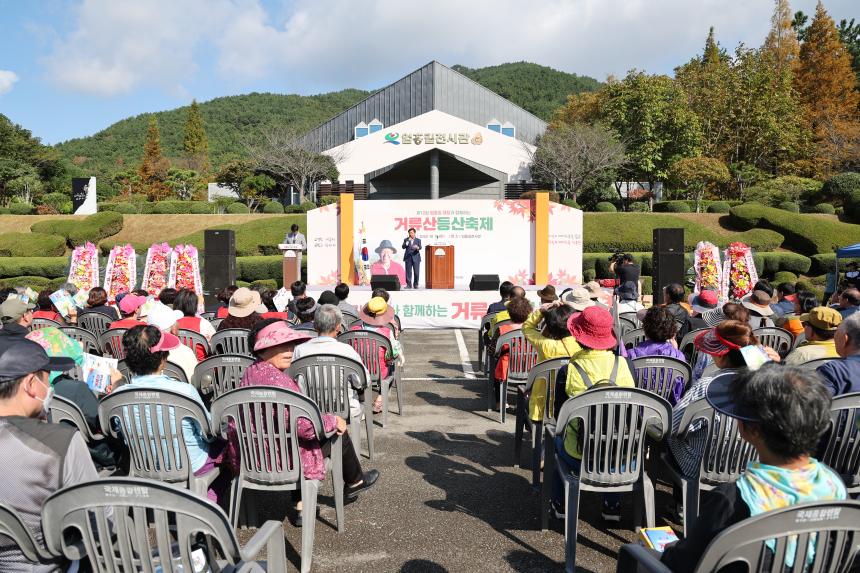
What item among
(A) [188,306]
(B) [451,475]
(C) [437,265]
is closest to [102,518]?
(B) [451,475]

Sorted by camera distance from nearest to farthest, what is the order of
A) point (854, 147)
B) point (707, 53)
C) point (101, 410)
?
point (101, 410) < point (854, 147) < point (707, 53)

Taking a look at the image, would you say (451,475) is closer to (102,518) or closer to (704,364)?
(704,364)

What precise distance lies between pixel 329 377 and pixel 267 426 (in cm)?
105

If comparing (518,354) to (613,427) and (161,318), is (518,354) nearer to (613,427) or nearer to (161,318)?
(613,427)

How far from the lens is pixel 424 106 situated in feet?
135

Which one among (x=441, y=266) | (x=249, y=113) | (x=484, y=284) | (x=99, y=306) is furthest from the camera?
(x=249, y=113)

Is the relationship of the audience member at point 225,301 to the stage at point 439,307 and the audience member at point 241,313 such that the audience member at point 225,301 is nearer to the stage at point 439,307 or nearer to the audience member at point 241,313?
the audience member at point 241,313

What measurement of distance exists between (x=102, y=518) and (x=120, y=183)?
4797 cm

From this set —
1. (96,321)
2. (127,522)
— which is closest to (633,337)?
(127,522)

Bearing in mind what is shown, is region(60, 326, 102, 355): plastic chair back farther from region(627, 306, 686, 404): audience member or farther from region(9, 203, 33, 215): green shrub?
region(9, 203, 33, 215): green shrub

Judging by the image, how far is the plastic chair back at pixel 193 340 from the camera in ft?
17.1

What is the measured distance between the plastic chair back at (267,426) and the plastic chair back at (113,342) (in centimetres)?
284

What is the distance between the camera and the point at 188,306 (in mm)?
5523

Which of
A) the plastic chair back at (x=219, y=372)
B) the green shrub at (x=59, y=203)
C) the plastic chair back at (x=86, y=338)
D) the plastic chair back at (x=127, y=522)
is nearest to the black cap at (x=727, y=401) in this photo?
the plastic chair back at (x=127, y=522)
